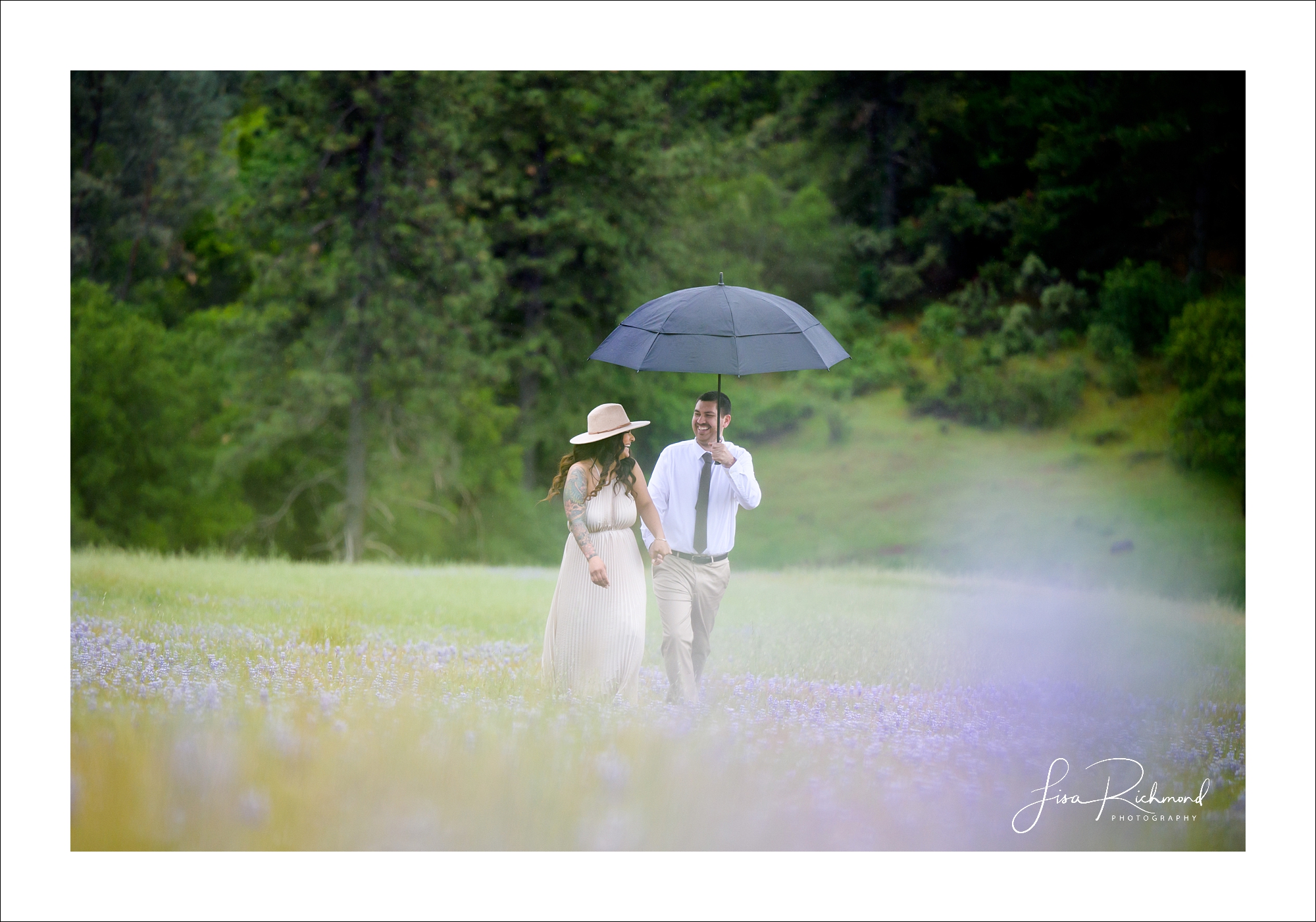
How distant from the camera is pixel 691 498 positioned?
6086 mm

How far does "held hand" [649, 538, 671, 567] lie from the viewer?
5.84m

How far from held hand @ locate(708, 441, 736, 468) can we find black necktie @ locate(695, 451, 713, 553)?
0.75ft

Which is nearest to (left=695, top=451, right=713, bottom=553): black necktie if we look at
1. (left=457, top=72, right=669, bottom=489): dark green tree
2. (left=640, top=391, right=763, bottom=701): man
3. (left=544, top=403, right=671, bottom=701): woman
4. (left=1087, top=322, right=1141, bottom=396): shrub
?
(left=640, top=391, right=763, bottom=701): man

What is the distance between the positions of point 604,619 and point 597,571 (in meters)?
0.39

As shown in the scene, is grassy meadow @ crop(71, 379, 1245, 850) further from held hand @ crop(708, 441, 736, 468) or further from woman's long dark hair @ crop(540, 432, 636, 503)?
held hand @ crop(708, 441, 736, 468)

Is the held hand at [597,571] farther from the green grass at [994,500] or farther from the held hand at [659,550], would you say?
the green grass at [994,500]

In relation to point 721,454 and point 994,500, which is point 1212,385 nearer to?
point 994,500

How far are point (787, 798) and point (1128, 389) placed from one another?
1508 cm

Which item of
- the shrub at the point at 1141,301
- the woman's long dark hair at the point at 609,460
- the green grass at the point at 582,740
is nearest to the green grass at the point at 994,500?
the shrub at the point at 1141,301

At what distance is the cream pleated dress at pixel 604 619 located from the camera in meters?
5.89

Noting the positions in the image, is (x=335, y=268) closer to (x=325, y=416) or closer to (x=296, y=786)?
(x=325, y=416)

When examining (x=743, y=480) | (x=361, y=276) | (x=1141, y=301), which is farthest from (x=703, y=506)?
(x=1141, y=301)

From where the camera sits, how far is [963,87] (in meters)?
18.1

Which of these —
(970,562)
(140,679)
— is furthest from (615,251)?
(140,679)
